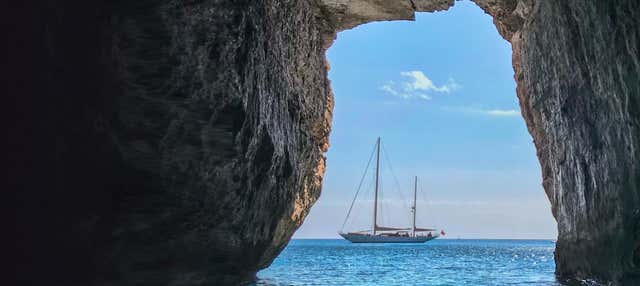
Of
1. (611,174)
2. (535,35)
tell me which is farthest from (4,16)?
(535,35)

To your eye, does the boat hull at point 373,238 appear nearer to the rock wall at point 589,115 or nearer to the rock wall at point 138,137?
the rock wall at point 589,115

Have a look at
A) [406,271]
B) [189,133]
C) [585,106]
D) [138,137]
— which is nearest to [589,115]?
[585,106]

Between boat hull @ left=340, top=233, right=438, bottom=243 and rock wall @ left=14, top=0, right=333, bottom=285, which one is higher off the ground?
rock wall @ left=14, top=0, right=333, bottom=285

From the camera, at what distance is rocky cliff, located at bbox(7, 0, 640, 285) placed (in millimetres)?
6777

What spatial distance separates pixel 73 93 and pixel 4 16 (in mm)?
1184

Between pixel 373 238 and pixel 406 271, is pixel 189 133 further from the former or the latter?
pixel 373 238

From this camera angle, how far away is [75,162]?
7.09 meters

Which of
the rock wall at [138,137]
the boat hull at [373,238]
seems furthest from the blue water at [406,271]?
the boat hull at [373,238]

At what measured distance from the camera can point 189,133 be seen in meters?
7.86

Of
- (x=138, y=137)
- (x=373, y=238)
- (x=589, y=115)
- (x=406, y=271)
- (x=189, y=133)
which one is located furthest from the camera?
(x=373, y=238)

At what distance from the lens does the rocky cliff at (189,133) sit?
6777 mm

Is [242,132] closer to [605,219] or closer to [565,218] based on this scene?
[605,219]

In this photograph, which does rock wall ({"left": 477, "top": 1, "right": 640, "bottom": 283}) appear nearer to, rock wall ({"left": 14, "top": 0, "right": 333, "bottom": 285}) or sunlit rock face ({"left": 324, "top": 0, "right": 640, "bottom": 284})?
sunlit rock face ({"left": 324, "top": 0, "right": 640, "bottom": 284})

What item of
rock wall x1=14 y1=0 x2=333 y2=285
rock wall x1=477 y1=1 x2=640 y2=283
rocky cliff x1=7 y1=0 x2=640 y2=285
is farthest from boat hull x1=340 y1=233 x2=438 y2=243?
rock wall x1=14 y1=0 x2=333 y2=285
